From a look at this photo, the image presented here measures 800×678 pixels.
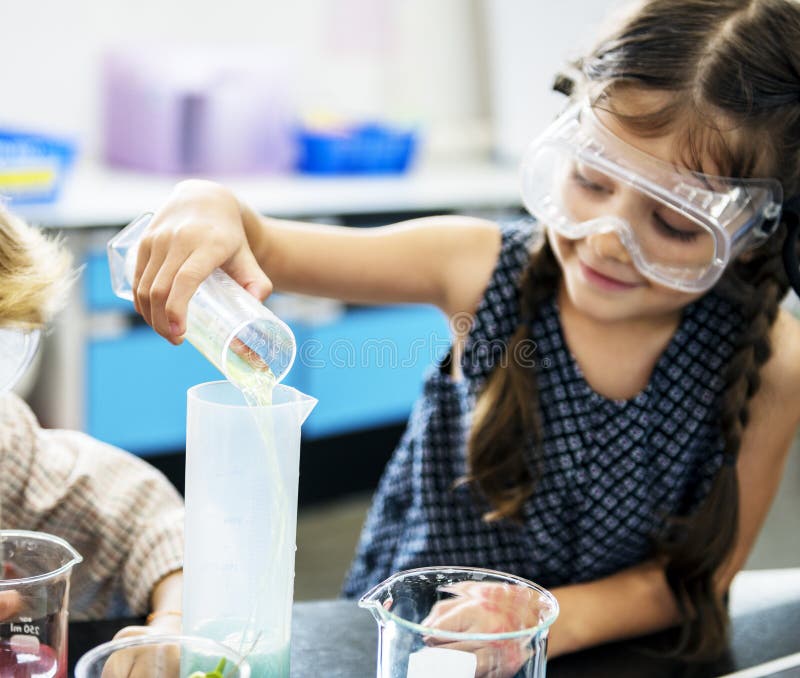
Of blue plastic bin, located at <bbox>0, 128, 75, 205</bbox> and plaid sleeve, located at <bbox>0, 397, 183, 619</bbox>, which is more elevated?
blue plastic bin, located at <bbox>0, 128, 75, 205</bbox>

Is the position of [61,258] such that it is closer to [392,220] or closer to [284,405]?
[284,405]

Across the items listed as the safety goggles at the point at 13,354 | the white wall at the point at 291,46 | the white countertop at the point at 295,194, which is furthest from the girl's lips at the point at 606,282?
the white wall at the point at 291,46

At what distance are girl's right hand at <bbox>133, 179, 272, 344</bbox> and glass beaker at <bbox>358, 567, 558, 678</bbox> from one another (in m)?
0.26

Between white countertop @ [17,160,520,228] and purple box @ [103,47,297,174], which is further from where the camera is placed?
purple box @ [103,47,297,174]

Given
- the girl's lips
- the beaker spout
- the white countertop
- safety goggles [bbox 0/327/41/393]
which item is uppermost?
the beaker spout

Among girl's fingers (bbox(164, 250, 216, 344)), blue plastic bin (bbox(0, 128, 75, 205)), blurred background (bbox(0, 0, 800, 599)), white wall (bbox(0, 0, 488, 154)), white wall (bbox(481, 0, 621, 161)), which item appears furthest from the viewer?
white wall (bbox(481, 0, 621, 161))

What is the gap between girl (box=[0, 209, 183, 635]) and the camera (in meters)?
1.08

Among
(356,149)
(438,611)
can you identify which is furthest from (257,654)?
(356,149)

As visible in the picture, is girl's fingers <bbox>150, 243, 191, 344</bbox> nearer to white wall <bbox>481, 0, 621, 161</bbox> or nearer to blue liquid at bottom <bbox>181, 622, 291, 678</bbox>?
blue liquid at bottom <bbox>181, 622, 291, 678</bbox>

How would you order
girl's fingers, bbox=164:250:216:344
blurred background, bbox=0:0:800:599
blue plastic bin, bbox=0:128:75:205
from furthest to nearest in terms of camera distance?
blurred background, bbox=0:0:800:599 → blue plastic bin, bbox=0:128:75:205 → girl's fingers, bbox=164:250:216:344

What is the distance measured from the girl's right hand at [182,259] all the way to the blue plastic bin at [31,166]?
1.45 m

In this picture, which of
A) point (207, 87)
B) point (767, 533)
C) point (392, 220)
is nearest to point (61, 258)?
point (392, 220)

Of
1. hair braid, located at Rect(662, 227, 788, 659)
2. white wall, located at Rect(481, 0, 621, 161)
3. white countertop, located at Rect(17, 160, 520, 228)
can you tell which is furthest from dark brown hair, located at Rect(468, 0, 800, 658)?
white wall, located at Rect(481, 0, 621, 161)

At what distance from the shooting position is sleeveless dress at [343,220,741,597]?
4.25ft
